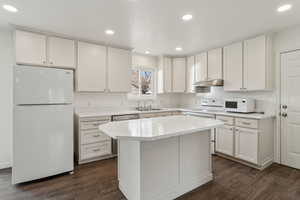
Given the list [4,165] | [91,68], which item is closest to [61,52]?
[91,68]

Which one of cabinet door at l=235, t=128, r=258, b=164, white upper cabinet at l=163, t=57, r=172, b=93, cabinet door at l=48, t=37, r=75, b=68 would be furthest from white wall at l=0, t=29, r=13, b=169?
cabinet door at l=235, t=128, r=258, b=164

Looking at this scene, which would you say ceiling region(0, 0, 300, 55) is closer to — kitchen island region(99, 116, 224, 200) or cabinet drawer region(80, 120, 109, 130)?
kitchen island region(99, 116, 224, 200)

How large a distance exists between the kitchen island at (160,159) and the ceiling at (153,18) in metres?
1.57

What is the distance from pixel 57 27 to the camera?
8.81ft

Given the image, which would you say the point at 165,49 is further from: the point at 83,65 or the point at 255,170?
the point at 255,170

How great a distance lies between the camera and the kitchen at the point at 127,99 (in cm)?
214

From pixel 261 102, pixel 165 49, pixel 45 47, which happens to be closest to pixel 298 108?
pixel 261 102

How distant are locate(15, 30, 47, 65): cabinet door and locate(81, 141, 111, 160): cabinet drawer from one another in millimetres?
1784

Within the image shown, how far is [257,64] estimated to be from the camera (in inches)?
119

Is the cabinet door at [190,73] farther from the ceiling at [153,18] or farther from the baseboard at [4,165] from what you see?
the baseboard at [4,165]

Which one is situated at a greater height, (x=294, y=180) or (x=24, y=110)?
(x=24, y=110)

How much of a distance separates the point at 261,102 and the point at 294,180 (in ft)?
4.80

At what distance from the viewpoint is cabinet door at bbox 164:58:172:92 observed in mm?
4551

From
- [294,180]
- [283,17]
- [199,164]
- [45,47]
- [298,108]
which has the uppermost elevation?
[283,17]
